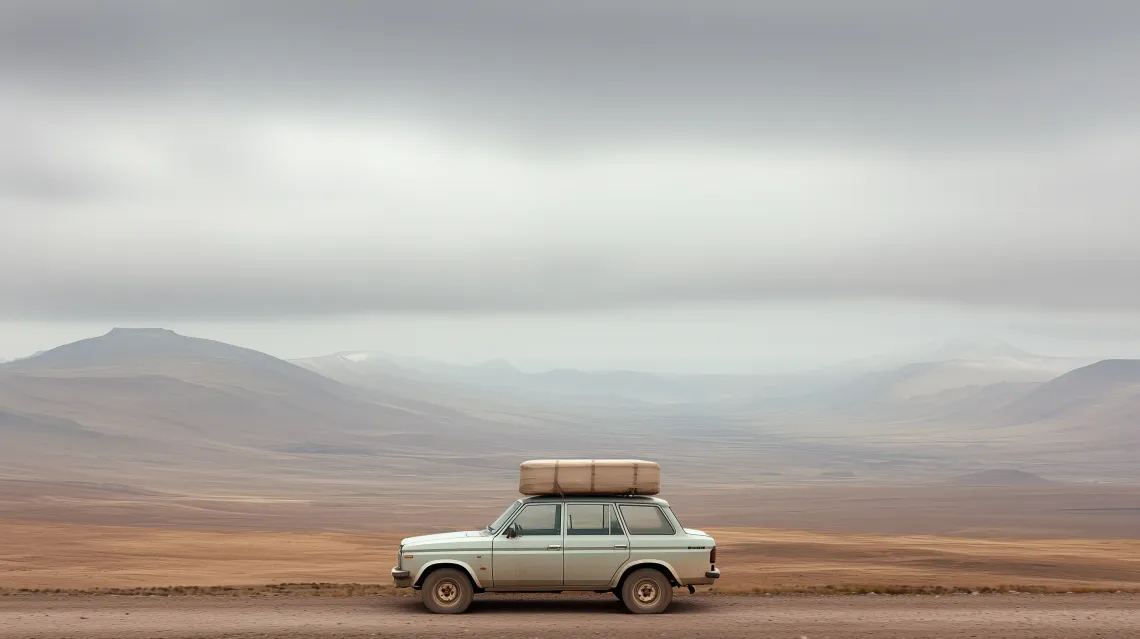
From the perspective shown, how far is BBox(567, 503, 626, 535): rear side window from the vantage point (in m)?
19.3

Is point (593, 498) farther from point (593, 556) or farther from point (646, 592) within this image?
point (646, 592)

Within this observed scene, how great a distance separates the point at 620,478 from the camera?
759 inches

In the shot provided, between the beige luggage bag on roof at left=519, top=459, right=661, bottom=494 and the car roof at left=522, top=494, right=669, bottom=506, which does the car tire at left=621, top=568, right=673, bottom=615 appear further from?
the beige luggage bag on roof at left=519, top=459, right=661, bottom=494

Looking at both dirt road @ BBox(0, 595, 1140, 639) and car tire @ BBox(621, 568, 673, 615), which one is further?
car tire @ BBox(621, 568, 673, 615)

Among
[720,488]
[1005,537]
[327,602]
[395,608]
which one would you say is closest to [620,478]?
[395,608]

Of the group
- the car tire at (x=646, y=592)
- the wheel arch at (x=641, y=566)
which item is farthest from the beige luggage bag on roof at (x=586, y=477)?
the car tire at (x=646, y=592)

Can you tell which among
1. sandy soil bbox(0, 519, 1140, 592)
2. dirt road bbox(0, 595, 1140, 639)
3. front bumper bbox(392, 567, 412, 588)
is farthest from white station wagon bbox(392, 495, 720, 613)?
sandy soil bbox(0, 519, 1140, 592)

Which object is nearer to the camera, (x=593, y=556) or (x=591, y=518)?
(x=593, y=556)

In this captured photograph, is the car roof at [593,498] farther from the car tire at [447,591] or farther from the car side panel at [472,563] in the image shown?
the car tire at [447,591]

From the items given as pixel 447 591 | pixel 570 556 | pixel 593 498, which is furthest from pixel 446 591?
pixel 593 498

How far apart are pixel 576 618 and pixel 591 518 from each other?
170cm

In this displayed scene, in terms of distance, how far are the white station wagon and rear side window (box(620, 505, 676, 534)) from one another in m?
0.02

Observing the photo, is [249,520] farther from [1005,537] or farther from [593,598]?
[593,598]

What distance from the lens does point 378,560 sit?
58.0 meters
